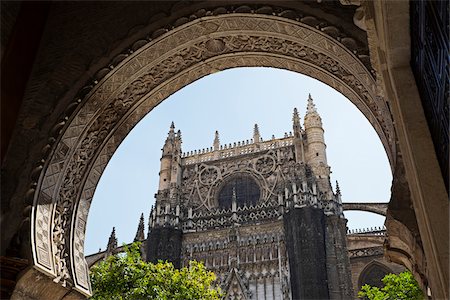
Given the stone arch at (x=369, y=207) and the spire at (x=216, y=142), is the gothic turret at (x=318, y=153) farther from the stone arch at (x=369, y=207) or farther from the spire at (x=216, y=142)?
the spire at (x=216, y=142)

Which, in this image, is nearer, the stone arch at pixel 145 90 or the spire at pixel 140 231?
the stone arch at pixel 145 90

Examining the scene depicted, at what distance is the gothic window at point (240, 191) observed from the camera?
30578 mm

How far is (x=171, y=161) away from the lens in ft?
107

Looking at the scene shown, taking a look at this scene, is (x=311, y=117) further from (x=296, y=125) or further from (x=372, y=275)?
(x=372, y=275)

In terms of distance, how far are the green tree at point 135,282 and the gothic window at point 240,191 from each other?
686 inches

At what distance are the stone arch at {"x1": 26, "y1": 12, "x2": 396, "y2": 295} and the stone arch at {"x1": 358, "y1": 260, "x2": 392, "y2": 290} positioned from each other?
2519cm

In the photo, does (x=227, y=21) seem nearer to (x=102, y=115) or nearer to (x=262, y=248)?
(x=102, y=115)

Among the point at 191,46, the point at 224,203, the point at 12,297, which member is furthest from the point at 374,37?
the point at 224,203

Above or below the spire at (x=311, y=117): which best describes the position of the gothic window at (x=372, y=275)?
below

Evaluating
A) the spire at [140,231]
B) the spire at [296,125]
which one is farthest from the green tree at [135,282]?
the spire at [296,125]

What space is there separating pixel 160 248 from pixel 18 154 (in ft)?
81.6

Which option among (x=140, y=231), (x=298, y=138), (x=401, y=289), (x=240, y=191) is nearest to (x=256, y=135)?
(x=298, y=138)

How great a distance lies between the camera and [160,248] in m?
28.4

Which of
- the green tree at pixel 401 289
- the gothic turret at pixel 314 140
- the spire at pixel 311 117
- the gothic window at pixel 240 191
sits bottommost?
the green tree at pixel 401 289
